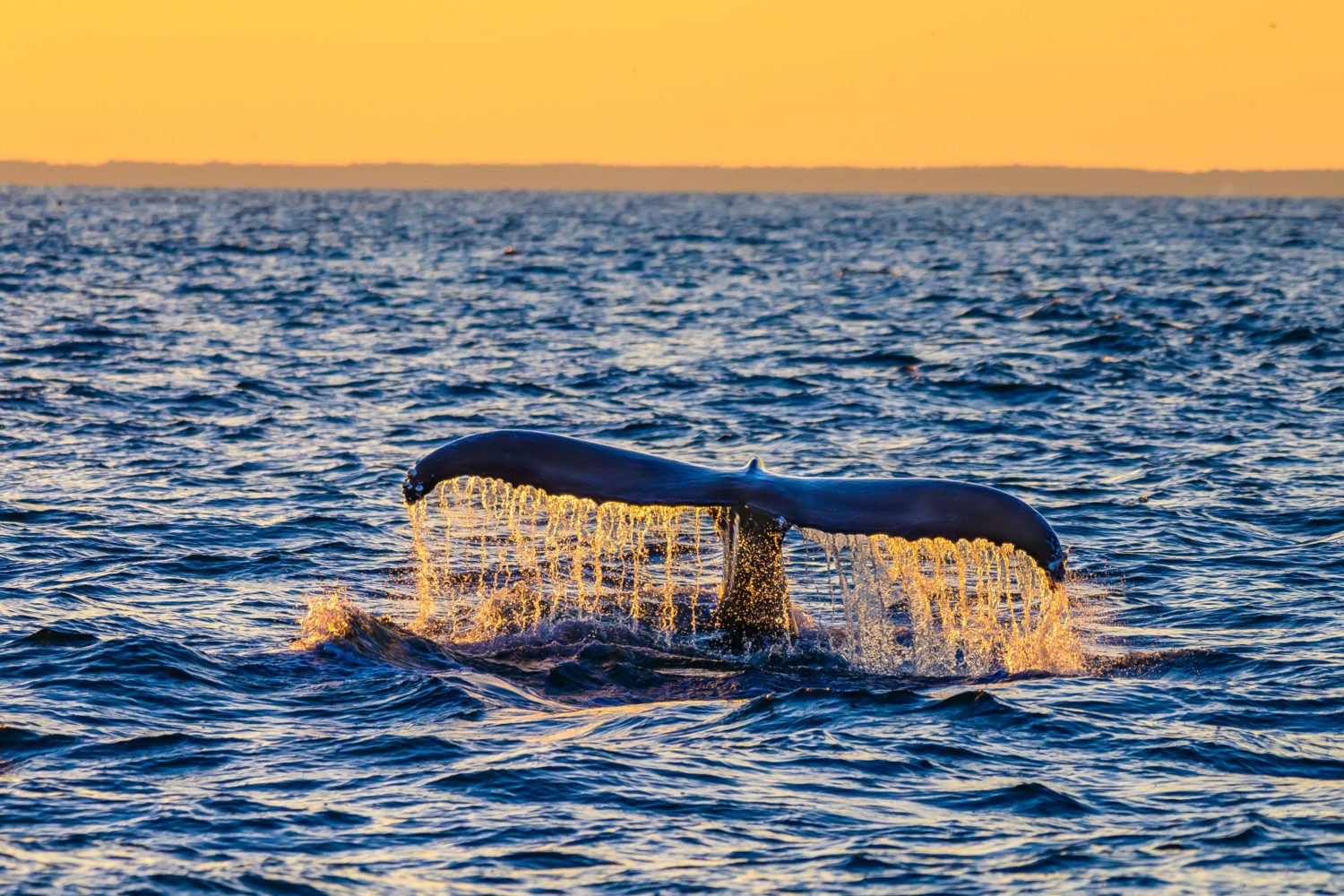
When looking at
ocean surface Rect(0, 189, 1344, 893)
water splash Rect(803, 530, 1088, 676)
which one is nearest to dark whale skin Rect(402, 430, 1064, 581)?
water splash Rect(803, 530, 1088, 676)

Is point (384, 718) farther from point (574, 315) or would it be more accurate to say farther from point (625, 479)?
point (574, 315)

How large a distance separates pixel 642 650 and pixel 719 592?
55.9 inches

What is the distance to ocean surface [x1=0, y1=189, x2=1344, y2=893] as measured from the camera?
723 cm

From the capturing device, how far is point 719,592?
38.7 ft

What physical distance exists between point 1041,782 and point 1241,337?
910 inches

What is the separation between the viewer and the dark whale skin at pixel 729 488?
8.59 m

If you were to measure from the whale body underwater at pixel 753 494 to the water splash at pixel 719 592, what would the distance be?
0.29ft

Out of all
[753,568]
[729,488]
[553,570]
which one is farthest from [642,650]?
[729,488]

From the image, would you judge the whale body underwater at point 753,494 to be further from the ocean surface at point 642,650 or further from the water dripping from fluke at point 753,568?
the ocean surface at point 642,650

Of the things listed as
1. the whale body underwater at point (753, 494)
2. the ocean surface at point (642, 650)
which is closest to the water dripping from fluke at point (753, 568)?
the whale body underwater at point (753, 494)

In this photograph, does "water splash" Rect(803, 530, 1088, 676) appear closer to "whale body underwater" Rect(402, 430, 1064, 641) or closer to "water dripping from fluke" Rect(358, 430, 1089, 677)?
"water dripping from fluke" Rect(358, 430, 1089, 677)

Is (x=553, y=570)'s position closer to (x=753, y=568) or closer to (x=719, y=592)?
(x=753, y=568)

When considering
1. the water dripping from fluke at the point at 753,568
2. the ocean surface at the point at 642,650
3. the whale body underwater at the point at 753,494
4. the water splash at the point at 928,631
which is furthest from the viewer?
the water splash at the point at 928,631

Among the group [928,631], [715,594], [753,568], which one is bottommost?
[715,594]
